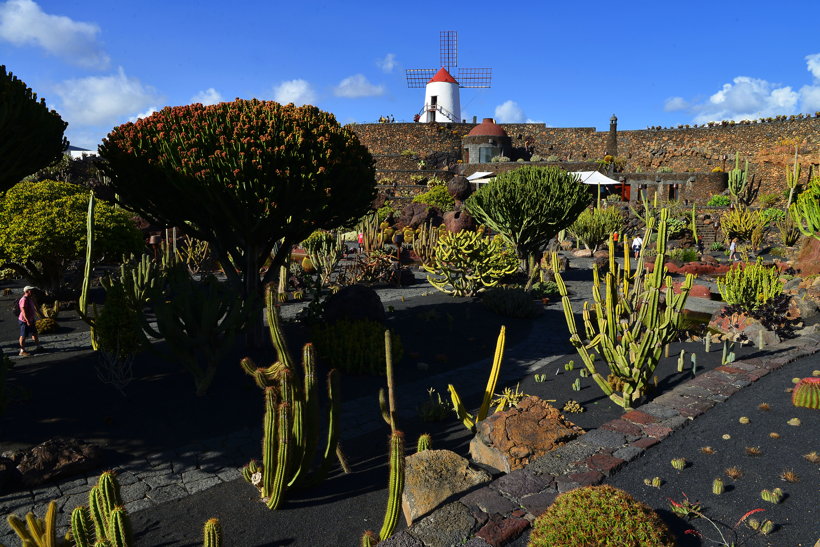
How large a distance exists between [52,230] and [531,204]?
1079cm

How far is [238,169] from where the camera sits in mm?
8156

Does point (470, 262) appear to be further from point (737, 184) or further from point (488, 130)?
point (488, 130)

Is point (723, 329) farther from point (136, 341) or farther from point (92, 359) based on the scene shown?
point (92, 359)

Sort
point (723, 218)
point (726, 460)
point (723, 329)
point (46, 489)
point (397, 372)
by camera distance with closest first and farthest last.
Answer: point (726, 460) → point (46, 489) → point (397, 372) → point (723, 329) → point (723, 218)

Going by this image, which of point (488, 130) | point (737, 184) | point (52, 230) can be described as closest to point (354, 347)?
point (52, 230)

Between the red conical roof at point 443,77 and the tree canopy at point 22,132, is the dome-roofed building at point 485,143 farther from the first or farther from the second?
the tree canopy at point 22,132

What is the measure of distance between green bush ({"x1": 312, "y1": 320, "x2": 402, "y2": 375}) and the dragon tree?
1.61 m

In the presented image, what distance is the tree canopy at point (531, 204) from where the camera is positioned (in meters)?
15.2

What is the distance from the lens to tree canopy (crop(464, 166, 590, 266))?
15.2m

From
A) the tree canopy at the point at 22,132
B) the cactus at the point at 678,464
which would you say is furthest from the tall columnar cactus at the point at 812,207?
the tree canopy at the point at 22,132

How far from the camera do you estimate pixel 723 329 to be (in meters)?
10.2

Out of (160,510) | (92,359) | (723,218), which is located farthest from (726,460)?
(723,218)

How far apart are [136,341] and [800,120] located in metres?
40.2

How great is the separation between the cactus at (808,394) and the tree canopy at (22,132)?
9.92 m
